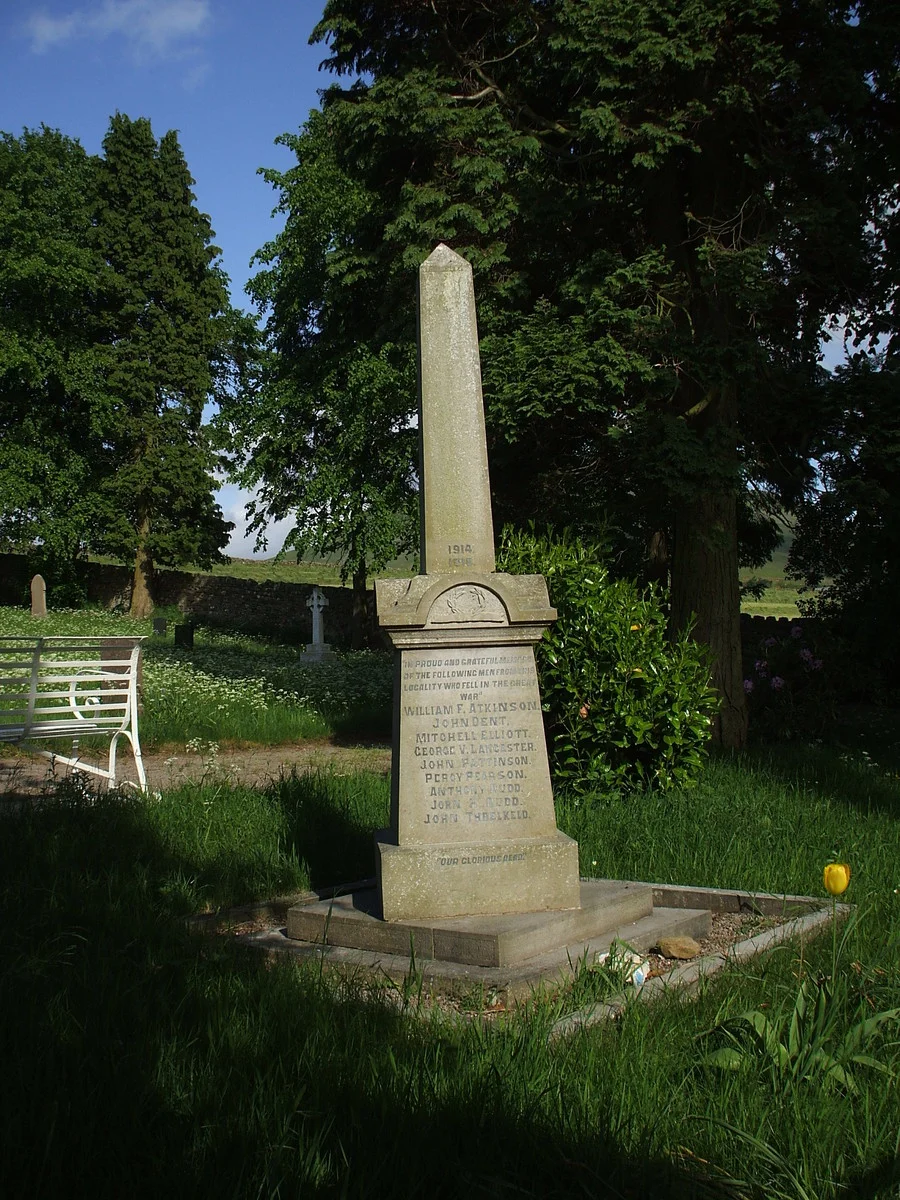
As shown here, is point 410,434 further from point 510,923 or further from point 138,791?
point 510,923

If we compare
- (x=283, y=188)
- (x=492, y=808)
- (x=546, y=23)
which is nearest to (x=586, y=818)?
(x=492, y=808)

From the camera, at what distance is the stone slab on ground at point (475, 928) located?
4258 millimetres

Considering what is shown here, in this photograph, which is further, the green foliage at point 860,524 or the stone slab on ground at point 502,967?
the green foliage at point 860,524

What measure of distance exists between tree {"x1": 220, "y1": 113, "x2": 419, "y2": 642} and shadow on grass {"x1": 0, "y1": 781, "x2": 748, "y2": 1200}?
57.7 feet

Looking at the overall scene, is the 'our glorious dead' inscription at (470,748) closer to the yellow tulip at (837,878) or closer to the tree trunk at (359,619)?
the yellow tulip at (837,878)

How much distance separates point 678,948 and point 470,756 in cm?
115

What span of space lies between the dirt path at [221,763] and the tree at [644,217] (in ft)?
10.1

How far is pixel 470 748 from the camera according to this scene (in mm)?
4777

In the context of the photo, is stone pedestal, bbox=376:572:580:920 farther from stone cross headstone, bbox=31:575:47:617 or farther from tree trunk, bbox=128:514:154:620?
tree trunk, bbox=128:514:154:620

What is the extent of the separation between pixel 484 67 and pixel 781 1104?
10.3 m

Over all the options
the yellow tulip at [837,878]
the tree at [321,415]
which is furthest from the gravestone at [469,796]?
the tree at [321,415]

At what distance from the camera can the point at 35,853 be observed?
540 centimetres

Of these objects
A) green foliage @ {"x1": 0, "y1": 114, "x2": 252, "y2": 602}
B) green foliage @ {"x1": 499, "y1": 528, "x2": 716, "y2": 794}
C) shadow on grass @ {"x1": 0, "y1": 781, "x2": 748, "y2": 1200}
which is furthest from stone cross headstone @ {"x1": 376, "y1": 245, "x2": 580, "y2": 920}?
green foliage @ {"x1": 0, "y1": 114, "x2": 252, "y2": 602}

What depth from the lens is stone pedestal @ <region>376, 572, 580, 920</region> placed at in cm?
467
